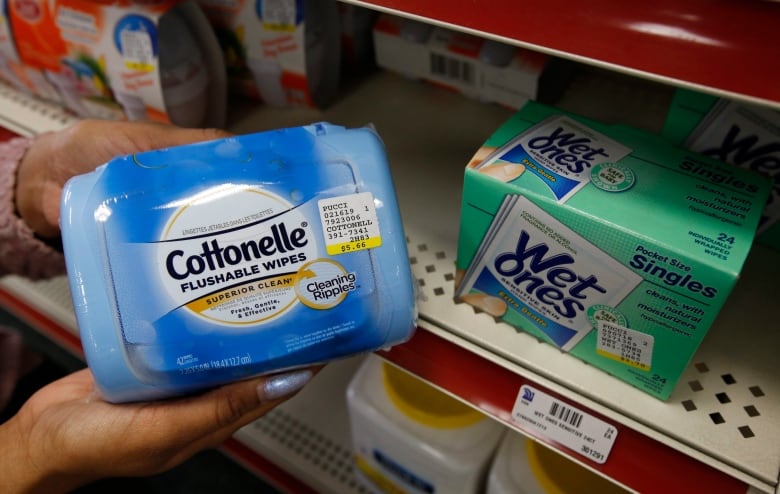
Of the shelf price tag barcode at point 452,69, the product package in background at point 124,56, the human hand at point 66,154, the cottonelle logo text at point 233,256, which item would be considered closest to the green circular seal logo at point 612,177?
the cottonelle logo text at point 233,256

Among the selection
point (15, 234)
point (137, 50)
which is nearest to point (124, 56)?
point (137, 50)

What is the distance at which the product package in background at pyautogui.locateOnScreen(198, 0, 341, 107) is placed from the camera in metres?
0.88

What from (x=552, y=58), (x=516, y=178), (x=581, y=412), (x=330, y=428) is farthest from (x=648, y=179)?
(x=330, y=428)

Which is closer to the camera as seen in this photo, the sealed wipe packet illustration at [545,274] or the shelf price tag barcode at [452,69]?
the sealed wipe packet illustration at [545,274]

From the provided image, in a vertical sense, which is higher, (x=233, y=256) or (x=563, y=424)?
(x=233, y=256)

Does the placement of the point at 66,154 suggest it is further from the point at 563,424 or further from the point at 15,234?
the point at 563,424

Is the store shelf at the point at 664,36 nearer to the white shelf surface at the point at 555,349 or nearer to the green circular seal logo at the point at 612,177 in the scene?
the green circular seal logo at the point at 612,177

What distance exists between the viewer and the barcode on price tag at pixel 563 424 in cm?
61

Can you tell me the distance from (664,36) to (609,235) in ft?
0.58

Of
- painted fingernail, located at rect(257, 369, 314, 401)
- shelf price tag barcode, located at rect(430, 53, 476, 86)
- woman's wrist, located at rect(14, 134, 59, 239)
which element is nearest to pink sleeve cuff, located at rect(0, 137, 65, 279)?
woman's wrist, located at rect(14, 134, 59, 239)

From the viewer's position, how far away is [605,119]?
0.85 meters

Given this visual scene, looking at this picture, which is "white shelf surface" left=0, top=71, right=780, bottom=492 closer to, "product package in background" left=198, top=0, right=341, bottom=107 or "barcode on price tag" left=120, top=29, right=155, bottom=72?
"product package in background" left=198, top=0, right=341, bottom=107

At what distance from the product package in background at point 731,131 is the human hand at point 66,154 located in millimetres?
601

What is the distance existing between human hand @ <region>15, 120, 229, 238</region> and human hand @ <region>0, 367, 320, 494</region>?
0.99ft
